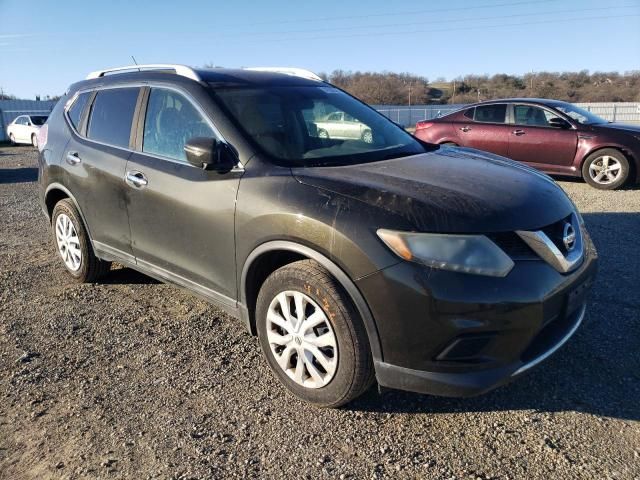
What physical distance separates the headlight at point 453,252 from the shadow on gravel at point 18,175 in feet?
41.7

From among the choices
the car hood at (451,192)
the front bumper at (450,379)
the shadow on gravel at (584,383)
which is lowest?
the shadow on gravel at (584,383)

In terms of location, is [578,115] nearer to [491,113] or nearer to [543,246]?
[491,113]

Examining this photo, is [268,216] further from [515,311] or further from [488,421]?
[488,421]

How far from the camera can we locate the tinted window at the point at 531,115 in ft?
31.0

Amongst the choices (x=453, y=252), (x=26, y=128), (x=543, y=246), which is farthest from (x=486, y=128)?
(x=26, y=128)

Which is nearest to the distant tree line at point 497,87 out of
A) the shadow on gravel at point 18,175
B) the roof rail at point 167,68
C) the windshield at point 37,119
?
the windshield at point 37,119

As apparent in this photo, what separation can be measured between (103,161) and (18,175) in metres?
11.7

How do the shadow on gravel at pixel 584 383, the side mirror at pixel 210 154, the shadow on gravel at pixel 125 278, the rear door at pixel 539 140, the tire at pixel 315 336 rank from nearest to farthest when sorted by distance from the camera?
the tire at pixel 315 336
the shadow on gravel at pixel 584 383
the side mirror at pixel 210 154
the shadow on gravel at pixel 125 278
the rear door at pixel 539 140

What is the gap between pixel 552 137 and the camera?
30.3 feet

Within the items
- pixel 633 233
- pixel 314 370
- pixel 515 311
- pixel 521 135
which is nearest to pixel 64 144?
pixel 314 370

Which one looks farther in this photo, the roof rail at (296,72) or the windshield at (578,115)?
the windshield at (578,115)

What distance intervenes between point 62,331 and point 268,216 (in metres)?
2.12

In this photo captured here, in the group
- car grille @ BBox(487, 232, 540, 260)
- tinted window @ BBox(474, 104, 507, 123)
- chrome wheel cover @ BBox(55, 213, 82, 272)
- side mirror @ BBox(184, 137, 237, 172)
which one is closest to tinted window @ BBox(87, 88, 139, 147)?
chrome wheel cover @ BBox(55, 213, 82, 272)

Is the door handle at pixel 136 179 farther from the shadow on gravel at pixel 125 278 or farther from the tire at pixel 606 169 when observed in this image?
the tire at pixel 606 169
